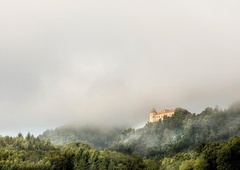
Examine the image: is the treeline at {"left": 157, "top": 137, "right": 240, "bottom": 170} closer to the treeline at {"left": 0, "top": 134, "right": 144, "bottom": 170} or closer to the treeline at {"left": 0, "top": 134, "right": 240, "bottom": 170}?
the treeline at {"left": 0, "top": 134, "right": 240, "bottom": 170}

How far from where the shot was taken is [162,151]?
592 feet

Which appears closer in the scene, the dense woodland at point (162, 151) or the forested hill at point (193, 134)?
the dense woodland at point (162, 151)

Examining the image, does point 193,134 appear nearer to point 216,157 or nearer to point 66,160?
point 66,160

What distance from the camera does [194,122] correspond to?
620ft

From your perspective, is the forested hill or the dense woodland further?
the forested hill

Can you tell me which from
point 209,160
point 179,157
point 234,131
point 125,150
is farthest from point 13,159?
point 234,131

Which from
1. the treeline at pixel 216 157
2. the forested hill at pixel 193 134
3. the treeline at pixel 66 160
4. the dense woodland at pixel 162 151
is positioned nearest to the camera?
the treeline at pixel 216 157

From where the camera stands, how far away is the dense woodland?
324 feet

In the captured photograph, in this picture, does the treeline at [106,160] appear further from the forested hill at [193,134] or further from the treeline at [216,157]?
the forested hill at [193,134]

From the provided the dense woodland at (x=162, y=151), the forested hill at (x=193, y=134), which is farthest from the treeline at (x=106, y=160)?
the forested hill at (x=193, y=134)

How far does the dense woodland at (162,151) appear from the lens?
98.9 m

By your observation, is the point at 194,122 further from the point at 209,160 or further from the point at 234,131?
the point at 209,160

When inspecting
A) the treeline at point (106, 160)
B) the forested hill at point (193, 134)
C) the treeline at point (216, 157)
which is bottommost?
the treeline at point (216, 157)

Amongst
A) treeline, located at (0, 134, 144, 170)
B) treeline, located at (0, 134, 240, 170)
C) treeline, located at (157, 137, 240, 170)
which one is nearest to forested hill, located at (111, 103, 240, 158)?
treeline, located at (0, 134, 240, 170)
